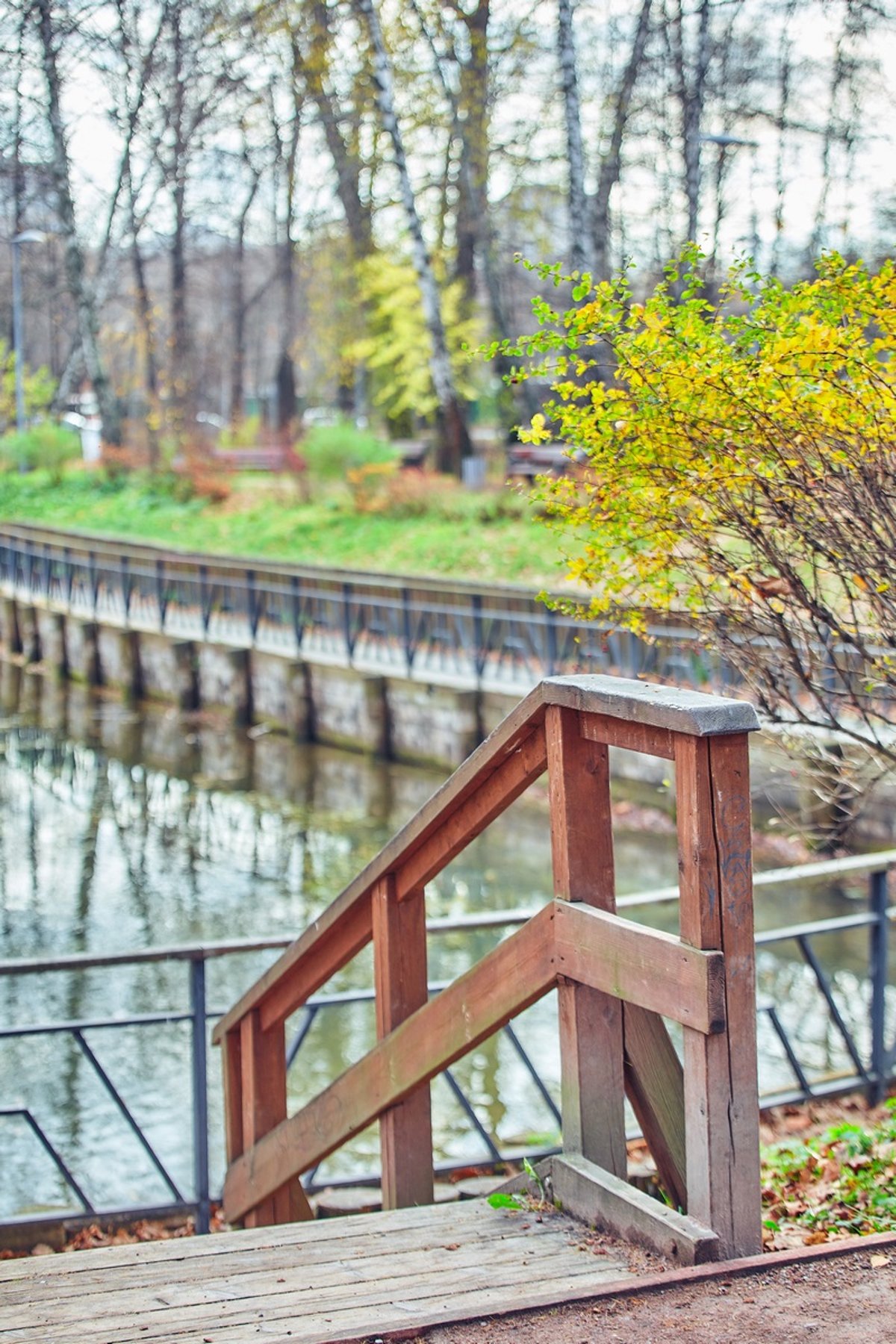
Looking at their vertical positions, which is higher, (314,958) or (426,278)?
(426,278)

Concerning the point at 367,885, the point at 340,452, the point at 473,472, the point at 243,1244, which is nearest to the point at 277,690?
the point at 473,472

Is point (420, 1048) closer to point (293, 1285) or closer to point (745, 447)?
point (293, 1285)

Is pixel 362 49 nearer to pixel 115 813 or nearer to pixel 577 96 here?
pixel 577 96

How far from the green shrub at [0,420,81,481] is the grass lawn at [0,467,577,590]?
66.2 inches

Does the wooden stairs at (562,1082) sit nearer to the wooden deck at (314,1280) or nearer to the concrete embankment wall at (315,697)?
the wooden deck at (314,1280)

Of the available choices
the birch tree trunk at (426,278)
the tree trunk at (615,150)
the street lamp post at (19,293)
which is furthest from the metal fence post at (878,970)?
the street lamp post at (19,293)

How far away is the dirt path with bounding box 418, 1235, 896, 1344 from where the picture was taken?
8.12 ft

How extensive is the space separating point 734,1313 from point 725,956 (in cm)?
58

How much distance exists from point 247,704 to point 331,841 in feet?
21.3

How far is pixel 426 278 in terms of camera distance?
987 inches

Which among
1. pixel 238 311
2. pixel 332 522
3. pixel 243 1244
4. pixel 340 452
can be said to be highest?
pixel 238 311

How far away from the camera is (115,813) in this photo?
15867 mm

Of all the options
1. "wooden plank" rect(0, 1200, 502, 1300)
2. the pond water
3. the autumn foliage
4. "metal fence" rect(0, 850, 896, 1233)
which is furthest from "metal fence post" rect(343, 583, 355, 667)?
"wooden plank" rect(0, 1200, 502, 1300)

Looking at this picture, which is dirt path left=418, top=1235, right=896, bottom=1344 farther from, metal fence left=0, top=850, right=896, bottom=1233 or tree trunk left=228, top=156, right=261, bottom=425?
tree trunk left=228, top=156, right=261, bottom=425
